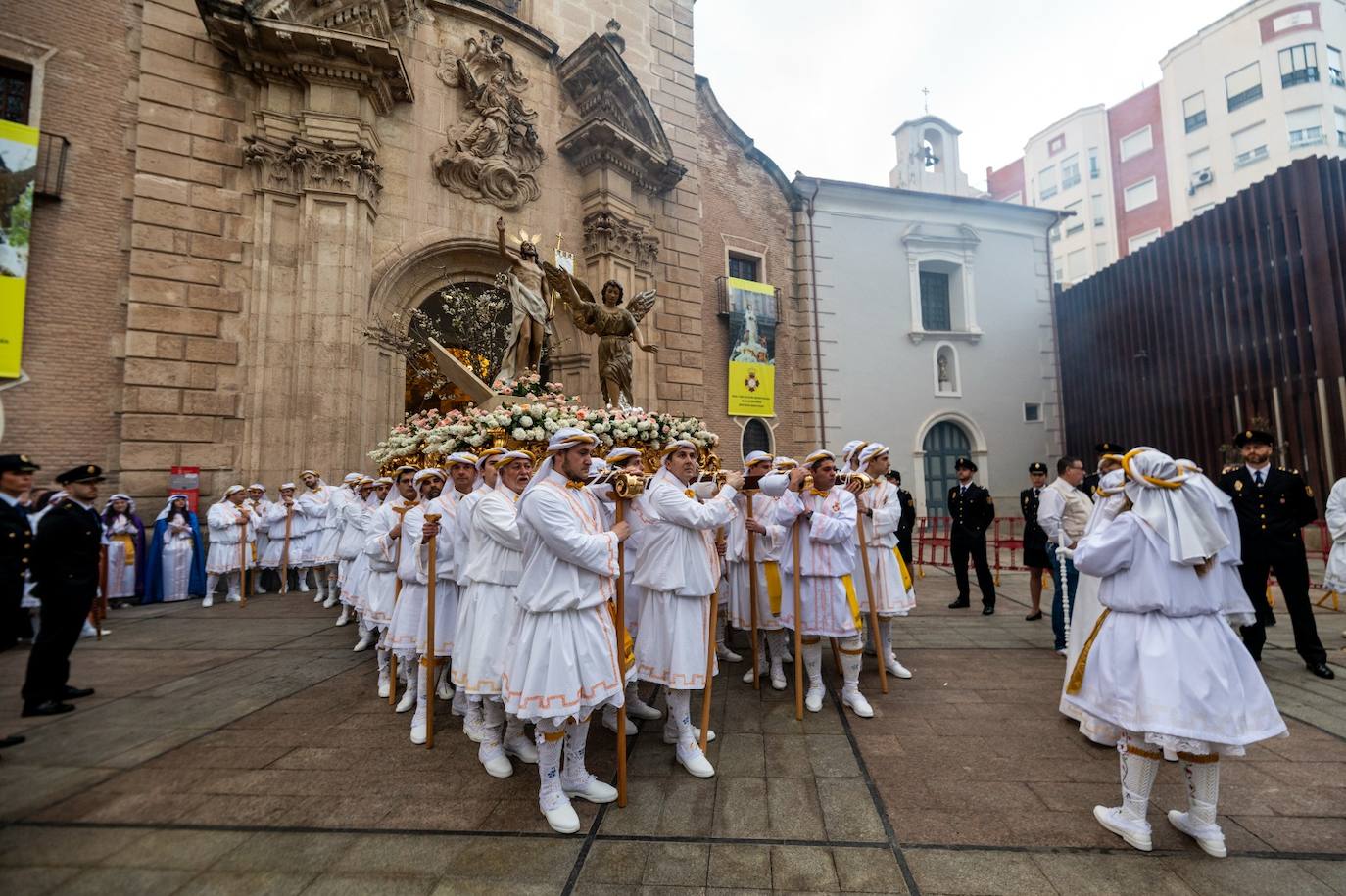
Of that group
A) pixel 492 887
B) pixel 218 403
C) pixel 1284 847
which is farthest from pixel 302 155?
pixel 1284 847

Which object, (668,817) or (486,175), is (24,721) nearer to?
(668,817)

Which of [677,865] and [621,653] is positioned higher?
[621,653]

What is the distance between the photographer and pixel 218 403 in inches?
423

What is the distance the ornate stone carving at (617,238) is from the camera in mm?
14734

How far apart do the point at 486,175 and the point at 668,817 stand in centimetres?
1365

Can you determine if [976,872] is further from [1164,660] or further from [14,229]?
[14,229]

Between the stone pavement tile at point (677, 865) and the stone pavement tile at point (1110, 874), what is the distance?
1.57 m

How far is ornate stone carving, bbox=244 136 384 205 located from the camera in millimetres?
11148

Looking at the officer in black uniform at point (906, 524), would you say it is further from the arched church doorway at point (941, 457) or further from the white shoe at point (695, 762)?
the arched church doorway at point (941, 457)

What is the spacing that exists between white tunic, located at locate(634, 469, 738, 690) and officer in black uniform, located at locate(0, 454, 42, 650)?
4709mm

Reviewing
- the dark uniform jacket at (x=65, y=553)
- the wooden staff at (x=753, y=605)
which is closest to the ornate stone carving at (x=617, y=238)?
the wooden staff at (x=753, y=605)

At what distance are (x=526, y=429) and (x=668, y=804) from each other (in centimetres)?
373

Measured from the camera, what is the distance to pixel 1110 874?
2.76 meters

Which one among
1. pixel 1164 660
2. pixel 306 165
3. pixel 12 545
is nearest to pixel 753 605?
pixel 1164 660
